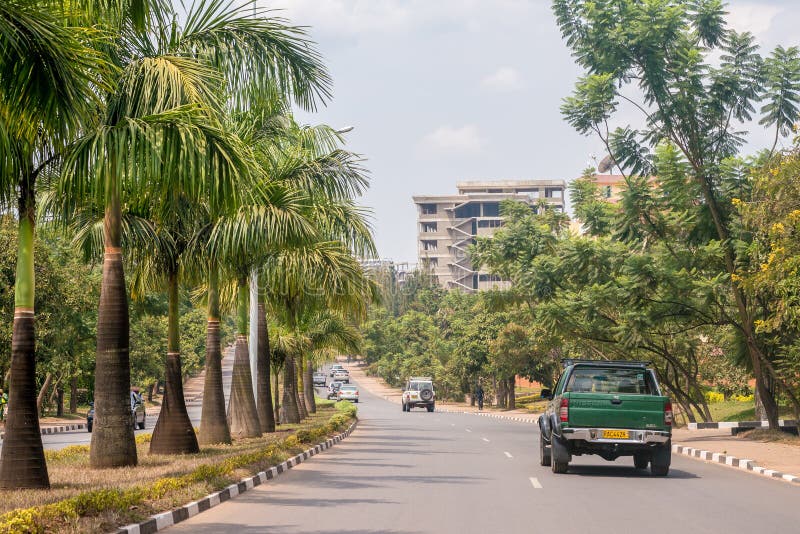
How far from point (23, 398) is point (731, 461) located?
15446 millimetres

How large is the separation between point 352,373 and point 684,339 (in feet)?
401

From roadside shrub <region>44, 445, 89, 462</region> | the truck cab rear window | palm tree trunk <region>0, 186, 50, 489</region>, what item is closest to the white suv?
roadside shrub <region>44, 445, 89, 462</region>

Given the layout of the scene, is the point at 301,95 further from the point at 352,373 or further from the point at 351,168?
the point at 352,373

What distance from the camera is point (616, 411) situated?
17828mm

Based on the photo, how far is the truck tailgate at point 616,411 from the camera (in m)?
17.8

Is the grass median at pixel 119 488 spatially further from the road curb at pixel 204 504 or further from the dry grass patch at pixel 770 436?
the dry grass patch at pixel 770 436

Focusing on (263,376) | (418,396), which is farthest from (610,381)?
(418,396)

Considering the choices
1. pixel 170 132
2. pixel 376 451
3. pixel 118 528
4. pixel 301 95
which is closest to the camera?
pixel 118 528

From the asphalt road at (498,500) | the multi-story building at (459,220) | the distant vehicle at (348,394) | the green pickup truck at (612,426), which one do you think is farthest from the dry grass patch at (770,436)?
the multi-story building at (459,220)

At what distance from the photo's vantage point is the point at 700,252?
1188 inches

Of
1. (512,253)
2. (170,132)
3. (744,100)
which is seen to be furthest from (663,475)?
(512,253)

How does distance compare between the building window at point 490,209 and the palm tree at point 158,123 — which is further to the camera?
the building window at point 490,209

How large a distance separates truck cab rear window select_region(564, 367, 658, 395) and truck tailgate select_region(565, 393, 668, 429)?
3.21ft

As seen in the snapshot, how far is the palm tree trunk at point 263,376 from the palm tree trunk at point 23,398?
1668 centimetres
